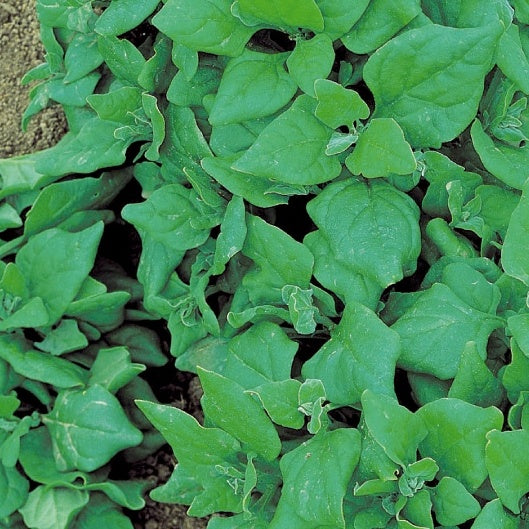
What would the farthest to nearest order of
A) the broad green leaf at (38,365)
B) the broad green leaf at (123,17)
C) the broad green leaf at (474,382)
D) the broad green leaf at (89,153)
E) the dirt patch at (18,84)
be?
1. the dirt patch at (18,84)
2. the broad green leaf at (38,365)
3. the broad green leaf at (89,153)
4. the broad green leaf at (123,17)
5. the broad green leaf at (474,382)

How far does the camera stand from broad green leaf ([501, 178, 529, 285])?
5.09 ft

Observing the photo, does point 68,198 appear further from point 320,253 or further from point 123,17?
point 320,253

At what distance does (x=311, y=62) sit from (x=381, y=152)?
→ 0.24 metres

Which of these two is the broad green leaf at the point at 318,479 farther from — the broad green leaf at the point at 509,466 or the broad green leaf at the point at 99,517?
the broad green leaf at the point at 99,517

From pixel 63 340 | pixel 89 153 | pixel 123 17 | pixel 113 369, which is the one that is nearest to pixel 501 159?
pixel 123 17

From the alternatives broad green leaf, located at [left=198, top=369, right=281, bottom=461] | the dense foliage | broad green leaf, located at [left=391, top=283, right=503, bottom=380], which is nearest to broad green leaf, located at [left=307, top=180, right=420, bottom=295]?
the dense foliage

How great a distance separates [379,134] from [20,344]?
117 cm

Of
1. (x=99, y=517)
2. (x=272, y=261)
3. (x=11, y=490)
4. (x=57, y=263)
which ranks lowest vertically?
(x=99, y=517)

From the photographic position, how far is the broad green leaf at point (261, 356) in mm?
1781

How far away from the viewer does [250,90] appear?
5.72 feet

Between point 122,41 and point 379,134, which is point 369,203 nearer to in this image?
point 379,134

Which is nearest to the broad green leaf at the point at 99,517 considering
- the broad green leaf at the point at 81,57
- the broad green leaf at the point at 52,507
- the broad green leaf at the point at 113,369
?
the broad green leaf at the point at 52,507

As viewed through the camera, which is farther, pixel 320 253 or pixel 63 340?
pixel 63 340

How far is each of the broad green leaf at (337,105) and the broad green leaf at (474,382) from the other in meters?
0.49
